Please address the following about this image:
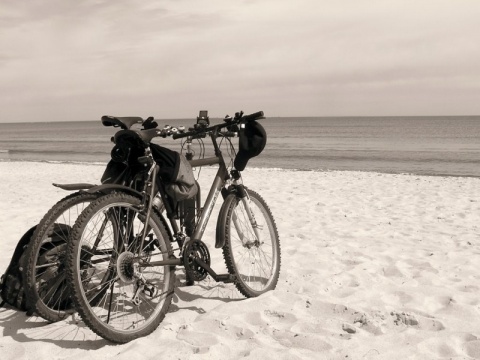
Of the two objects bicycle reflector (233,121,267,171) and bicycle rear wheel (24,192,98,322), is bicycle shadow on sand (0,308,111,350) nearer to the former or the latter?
bicycle rear wheel (24,192,98,322)

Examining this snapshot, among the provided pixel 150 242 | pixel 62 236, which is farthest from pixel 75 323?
pixel 150 242

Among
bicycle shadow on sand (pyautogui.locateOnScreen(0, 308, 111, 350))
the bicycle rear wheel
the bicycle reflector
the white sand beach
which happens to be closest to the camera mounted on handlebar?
the bicycle reflector

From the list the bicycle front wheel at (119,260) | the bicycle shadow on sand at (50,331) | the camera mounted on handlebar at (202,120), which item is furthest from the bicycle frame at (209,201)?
the bicycle shadow on sand at (50,331)

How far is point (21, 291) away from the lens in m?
3.92

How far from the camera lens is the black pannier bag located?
3.61 meters

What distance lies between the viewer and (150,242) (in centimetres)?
356

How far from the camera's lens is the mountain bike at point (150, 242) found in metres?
3.20

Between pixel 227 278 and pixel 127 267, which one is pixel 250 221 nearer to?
pixel 227 278

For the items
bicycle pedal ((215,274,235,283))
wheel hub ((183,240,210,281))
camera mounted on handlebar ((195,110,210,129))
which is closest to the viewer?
wheel hub ((183,240,210,281))

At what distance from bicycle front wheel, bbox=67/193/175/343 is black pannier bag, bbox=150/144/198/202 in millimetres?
244

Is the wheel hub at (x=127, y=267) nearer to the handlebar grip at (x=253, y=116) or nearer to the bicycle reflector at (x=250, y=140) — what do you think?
the bicycle reflector at (x=250, y=140)

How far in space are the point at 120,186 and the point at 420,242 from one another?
15.2 feet

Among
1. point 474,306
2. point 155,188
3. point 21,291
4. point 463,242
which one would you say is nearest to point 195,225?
point 155,188

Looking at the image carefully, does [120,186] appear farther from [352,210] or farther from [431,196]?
[431,196]
